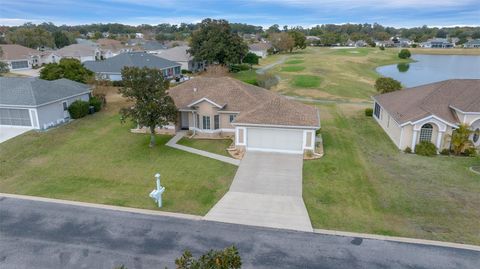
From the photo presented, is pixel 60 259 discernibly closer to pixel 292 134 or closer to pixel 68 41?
pixel 292 134

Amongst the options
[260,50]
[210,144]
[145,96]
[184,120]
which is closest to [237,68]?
[260,50]

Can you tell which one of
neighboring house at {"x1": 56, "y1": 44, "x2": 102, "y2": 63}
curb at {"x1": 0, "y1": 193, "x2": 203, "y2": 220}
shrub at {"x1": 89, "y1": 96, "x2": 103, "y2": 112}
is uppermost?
neighboring house at {"x1": 56, "y1": 44, "x2": 102, "y2": 63}

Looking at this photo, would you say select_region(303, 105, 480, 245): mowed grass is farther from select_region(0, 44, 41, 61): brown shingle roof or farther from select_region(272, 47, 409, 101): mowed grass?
select_region(0, 44, 41, 61): brown shingle roof

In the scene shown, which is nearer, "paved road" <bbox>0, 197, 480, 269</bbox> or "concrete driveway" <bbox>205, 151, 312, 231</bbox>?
"paved road" <bbox>0, 197, 480, 269</bbox>

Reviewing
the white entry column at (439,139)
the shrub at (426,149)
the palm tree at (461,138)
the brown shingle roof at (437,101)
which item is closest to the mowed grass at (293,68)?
the brown shingle roof at (437,101)

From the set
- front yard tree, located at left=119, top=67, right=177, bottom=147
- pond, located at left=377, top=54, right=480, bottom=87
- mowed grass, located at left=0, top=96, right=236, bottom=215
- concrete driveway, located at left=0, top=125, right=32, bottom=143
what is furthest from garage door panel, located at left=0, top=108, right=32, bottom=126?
pond, located at left=377, top=54, right=480, bottom=87

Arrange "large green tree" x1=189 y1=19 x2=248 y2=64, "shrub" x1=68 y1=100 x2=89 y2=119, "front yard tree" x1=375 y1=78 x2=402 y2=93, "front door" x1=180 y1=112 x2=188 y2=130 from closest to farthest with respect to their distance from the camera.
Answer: "front door" x1=180 y1=112 x2=188 y2=130 < "shrub" x1=68 y1=100 x2=89 y2=119 < "front yard tree" x1=375 y1=78 x2=402 y2=93 < "large green tree" x1=189 y1=19 x2=248 y2=64

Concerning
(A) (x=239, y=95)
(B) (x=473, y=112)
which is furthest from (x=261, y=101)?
(B) (x=473, y=112)
